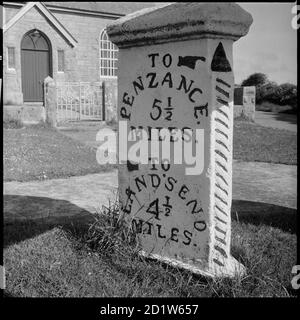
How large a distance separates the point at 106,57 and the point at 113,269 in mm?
22985

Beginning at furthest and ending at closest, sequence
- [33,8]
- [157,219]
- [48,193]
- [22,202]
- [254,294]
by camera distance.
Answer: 1. [33,8]
2. [48,193]
3. [22,202]
4. [157,219]
5. [254,294]

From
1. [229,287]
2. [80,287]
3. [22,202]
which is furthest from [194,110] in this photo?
[22,202]

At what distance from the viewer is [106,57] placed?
995 inches

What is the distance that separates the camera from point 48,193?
6.28 m

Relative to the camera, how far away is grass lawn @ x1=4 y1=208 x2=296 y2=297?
314 centimetres

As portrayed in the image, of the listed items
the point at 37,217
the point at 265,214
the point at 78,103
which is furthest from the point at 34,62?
the point at 265,214

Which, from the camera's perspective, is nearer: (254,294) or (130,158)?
(254,294)

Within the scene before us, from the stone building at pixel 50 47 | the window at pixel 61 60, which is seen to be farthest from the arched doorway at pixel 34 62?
the window at pixel 61 60

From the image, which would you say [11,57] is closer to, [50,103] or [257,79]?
[50,103]

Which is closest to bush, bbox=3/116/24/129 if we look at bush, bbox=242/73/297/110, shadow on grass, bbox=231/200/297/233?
shadow on grass, bbox=231/200/297/233

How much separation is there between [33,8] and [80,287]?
18921 millimetres

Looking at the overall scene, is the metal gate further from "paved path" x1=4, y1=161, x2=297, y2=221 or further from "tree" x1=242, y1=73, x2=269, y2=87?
"tree" x1=242, y1=73, x2=269, y2=87

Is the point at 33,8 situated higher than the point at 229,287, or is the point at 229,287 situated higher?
the point at 33,8

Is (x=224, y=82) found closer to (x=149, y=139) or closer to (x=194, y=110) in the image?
(x=194, y=110)
